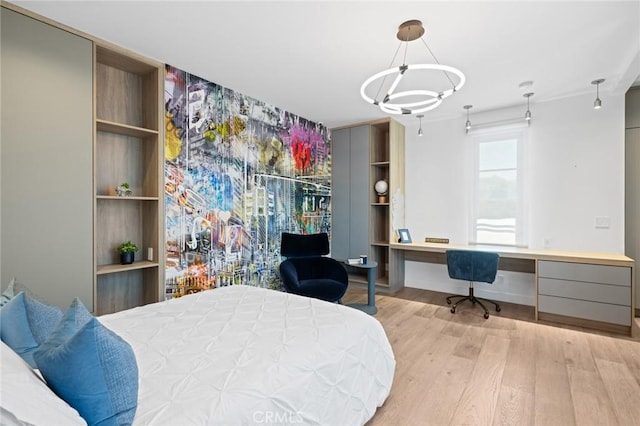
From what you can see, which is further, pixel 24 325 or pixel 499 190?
pixel 499 190

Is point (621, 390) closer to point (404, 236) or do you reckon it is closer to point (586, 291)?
point (586, 291)

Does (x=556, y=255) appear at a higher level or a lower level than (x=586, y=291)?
higher

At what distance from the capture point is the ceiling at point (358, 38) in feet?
6.55

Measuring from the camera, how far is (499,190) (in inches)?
159

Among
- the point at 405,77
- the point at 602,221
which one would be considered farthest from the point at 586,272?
the point at 405,77

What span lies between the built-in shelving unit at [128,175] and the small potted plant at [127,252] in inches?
2.3

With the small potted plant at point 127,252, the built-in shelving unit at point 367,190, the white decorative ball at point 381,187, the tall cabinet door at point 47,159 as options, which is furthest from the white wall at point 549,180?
the tall cabinet door at point 47,159

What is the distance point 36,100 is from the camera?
79.1 inches

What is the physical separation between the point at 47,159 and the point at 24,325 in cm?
138

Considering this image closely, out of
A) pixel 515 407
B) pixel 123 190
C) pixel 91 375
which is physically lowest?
pixel 515 407

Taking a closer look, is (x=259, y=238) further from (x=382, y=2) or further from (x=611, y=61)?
(x=611, y=61)

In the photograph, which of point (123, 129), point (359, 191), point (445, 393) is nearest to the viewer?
point (445, 393)

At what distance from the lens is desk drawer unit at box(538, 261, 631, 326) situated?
295 cm

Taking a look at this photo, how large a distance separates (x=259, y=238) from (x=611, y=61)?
391cm
